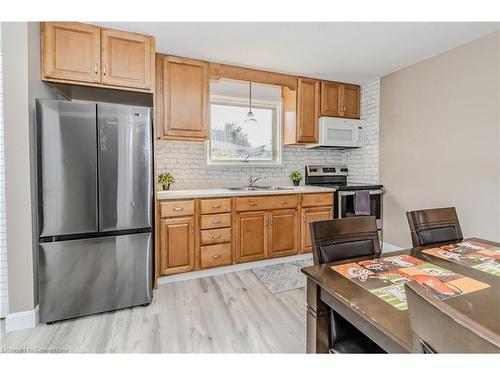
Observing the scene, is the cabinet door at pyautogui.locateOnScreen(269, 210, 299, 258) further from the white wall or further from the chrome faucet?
the white wall

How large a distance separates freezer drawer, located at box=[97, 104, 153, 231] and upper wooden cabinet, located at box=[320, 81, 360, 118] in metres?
2.44

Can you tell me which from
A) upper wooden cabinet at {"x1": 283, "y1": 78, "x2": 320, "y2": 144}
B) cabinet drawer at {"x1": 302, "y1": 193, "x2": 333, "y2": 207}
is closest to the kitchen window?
upper wooden cabinet at {"x1": 283, "y1": 78, "x2": 320, "y2": 144}

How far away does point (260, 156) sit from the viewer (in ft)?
12.3

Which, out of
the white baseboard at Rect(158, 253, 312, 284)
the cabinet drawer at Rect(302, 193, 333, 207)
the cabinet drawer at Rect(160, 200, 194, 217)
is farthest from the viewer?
the cabinet drawer at Rect(302, 193, 333, 207)

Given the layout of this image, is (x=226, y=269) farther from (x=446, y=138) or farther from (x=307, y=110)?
(x=446, y=138)

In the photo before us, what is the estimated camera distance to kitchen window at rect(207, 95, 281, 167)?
3.47 meters

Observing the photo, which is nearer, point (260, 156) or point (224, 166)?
point (224, 166)

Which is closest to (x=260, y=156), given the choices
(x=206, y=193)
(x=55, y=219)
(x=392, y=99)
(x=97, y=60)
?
(x=206, y=193)

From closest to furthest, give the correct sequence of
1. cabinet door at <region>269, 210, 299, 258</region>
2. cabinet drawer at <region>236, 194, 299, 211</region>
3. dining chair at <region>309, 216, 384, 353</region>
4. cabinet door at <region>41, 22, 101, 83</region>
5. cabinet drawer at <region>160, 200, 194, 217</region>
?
dining chair at <region>309, 216, 384, 353</region> < cabinet door at <region>41, 22, 101, 83</region> < cabinet drawer at <region>160, 200, 194, 217</region> < cabinet drawer at <region>236, 194, 299, 211</region> < cabinet door at <region>269, 210, 299, 258</region>

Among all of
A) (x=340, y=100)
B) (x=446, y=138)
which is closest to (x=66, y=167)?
(x=340, y=100)

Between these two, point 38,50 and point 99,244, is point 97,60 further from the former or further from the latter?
point 99,244

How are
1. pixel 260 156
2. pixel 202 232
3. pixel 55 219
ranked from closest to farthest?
pixel 55 219 → pixel 202 232 → pixel 260 156

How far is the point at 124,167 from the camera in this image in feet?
6.96

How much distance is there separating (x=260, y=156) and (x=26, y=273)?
2.76 meters
